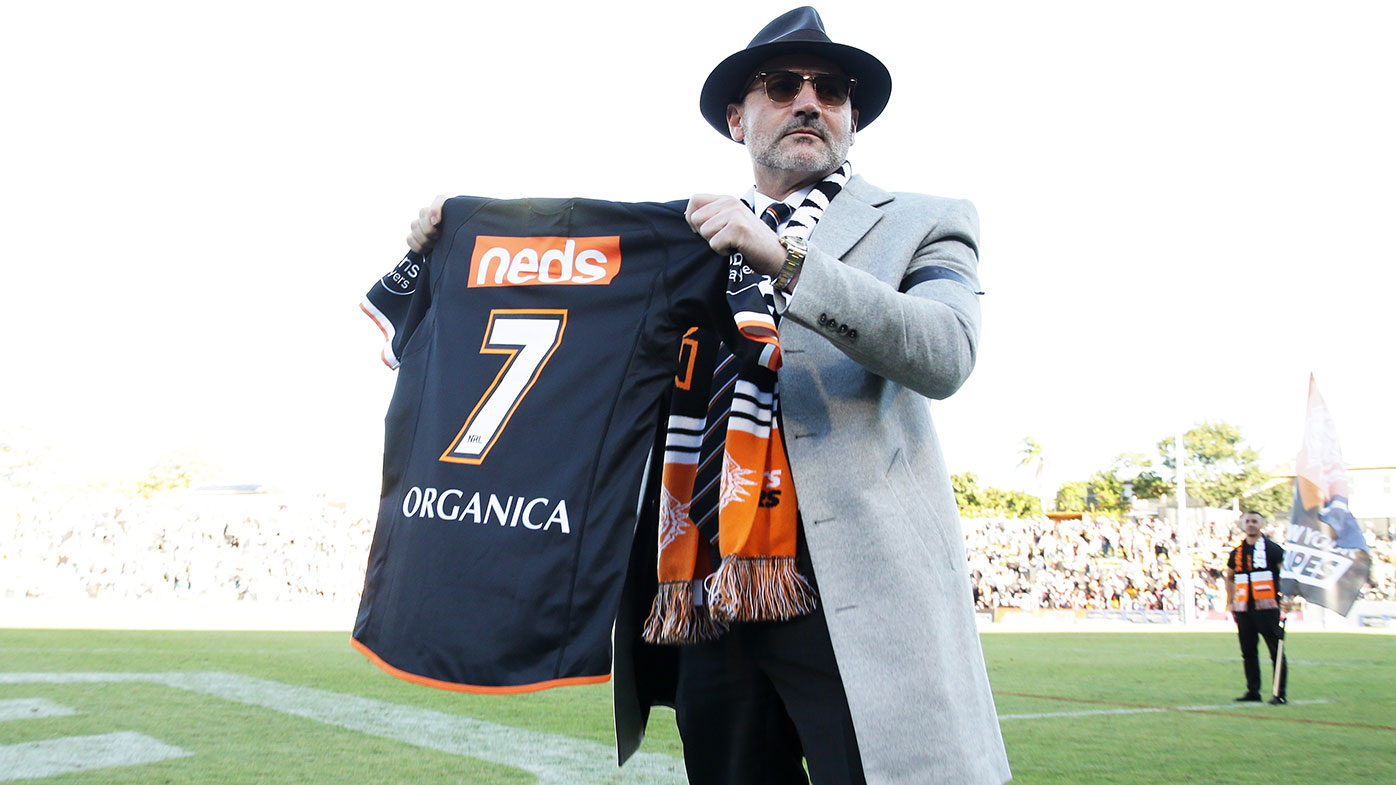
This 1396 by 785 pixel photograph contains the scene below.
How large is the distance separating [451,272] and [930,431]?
3.86ft

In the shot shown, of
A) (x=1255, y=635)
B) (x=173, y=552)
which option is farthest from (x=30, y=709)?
(x=173, y=552)

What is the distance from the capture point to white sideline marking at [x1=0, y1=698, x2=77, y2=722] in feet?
20.1

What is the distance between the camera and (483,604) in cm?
210

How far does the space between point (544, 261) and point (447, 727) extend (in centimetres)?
468

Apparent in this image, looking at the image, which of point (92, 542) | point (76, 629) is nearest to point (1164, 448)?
point (92, 542)

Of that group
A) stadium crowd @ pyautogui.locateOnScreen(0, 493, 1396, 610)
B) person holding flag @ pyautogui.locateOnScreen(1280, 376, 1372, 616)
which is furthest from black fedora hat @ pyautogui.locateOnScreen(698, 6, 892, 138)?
stadium crowd @ pyautogui.locateOnScreen(0, 493, 1396, 610)

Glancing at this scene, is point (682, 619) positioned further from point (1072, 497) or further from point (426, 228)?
point (1072, 497)

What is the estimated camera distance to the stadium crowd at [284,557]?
28219 millimetres

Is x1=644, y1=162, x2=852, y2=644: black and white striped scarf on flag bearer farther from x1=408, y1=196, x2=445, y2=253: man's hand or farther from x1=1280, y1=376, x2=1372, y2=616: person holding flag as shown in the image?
x1=1280, y1=376, x2=1372, y2=616: person holding flag

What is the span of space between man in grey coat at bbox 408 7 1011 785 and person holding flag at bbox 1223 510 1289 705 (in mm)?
9462

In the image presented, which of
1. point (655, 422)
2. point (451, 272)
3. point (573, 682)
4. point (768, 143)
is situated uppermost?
point (768, 143)

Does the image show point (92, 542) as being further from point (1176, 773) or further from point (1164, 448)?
point (1164, 448)

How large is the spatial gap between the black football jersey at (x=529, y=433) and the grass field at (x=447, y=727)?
2.89 m

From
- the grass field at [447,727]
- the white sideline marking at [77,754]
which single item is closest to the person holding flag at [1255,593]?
the grass field at [447,727]
